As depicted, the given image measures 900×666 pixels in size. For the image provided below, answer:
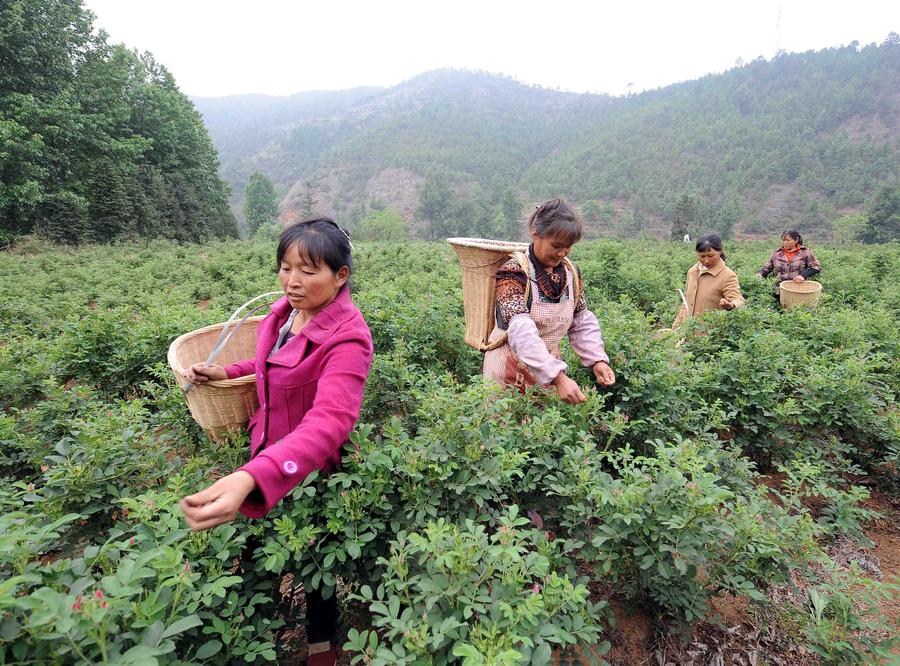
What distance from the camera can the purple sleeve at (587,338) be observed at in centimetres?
243

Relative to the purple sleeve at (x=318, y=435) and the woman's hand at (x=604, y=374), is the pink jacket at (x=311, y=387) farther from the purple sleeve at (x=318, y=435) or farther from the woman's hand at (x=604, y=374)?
the woman's hand at (x=604, y=374)

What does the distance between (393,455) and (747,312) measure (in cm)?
396

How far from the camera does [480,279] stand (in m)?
2.58

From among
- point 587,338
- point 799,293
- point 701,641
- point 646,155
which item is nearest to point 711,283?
point 799,293

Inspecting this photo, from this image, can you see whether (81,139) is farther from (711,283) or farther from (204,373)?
(711,283)

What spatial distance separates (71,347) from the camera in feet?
10.9

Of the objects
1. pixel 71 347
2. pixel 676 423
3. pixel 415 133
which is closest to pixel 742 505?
pixel 676 423

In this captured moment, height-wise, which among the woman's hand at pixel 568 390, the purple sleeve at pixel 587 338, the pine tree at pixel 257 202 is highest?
the purple sleeve at pixel 587 338

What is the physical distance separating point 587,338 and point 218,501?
194 centimetres

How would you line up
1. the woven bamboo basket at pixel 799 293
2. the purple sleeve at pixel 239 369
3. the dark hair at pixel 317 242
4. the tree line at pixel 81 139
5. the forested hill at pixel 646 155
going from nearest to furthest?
the dark hair at pixel 317 242
the purple sleeve at pixel 239 369
the woven bamboo basket at pixel 799 293
the tree line at pixel 81 139
the forested hill at pixel 646 155

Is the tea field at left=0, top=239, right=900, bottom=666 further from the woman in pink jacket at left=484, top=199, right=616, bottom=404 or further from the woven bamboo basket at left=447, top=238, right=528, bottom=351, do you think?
the woven bamboo basket at left=447, top=238, right=528, bottom=351

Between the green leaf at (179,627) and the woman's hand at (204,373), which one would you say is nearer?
the green leaf at (179,627)

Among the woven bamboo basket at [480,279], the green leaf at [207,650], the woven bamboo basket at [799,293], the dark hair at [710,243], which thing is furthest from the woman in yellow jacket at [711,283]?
the green leaf at [207,650]

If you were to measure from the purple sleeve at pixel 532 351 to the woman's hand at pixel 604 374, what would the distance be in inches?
11.6
